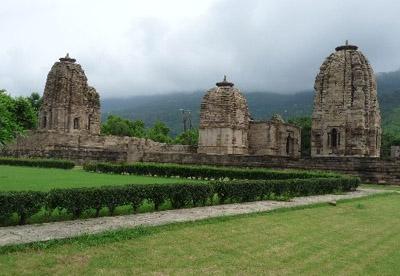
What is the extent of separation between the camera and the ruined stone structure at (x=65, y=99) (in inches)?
1743

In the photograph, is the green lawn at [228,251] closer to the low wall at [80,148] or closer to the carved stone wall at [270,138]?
the low wall at [80,148]

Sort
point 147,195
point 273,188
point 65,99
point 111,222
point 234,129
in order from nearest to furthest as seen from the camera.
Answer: point 111,222
point 147,195
point 273,188
point 234,129
point 65,99

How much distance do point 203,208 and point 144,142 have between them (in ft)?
110

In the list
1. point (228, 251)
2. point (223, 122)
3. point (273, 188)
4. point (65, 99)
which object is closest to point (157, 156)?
point (223, 122)

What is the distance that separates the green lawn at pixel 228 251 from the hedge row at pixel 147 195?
1.99 meters

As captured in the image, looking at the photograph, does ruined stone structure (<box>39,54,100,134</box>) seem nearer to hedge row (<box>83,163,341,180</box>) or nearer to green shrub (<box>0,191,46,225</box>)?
hedge row (<box>83,163,341,180</box>)

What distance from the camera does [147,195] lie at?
1193cm

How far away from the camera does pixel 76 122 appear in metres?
45.5

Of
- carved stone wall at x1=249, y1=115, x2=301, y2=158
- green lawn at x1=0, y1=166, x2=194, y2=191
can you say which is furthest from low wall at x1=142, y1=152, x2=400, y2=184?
green lawn at x1=0, y1=166, x2=194, y2=191

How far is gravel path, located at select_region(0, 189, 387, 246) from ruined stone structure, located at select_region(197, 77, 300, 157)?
893 inches

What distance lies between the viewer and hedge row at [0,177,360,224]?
9484mm

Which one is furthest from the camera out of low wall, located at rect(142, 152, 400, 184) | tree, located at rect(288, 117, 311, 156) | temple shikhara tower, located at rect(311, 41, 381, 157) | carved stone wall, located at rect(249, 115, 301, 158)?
tree, located at rect(288, 117, 311, 156)

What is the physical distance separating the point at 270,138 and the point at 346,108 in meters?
6.54

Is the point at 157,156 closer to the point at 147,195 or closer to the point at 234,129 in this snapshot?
the point at 234,129
